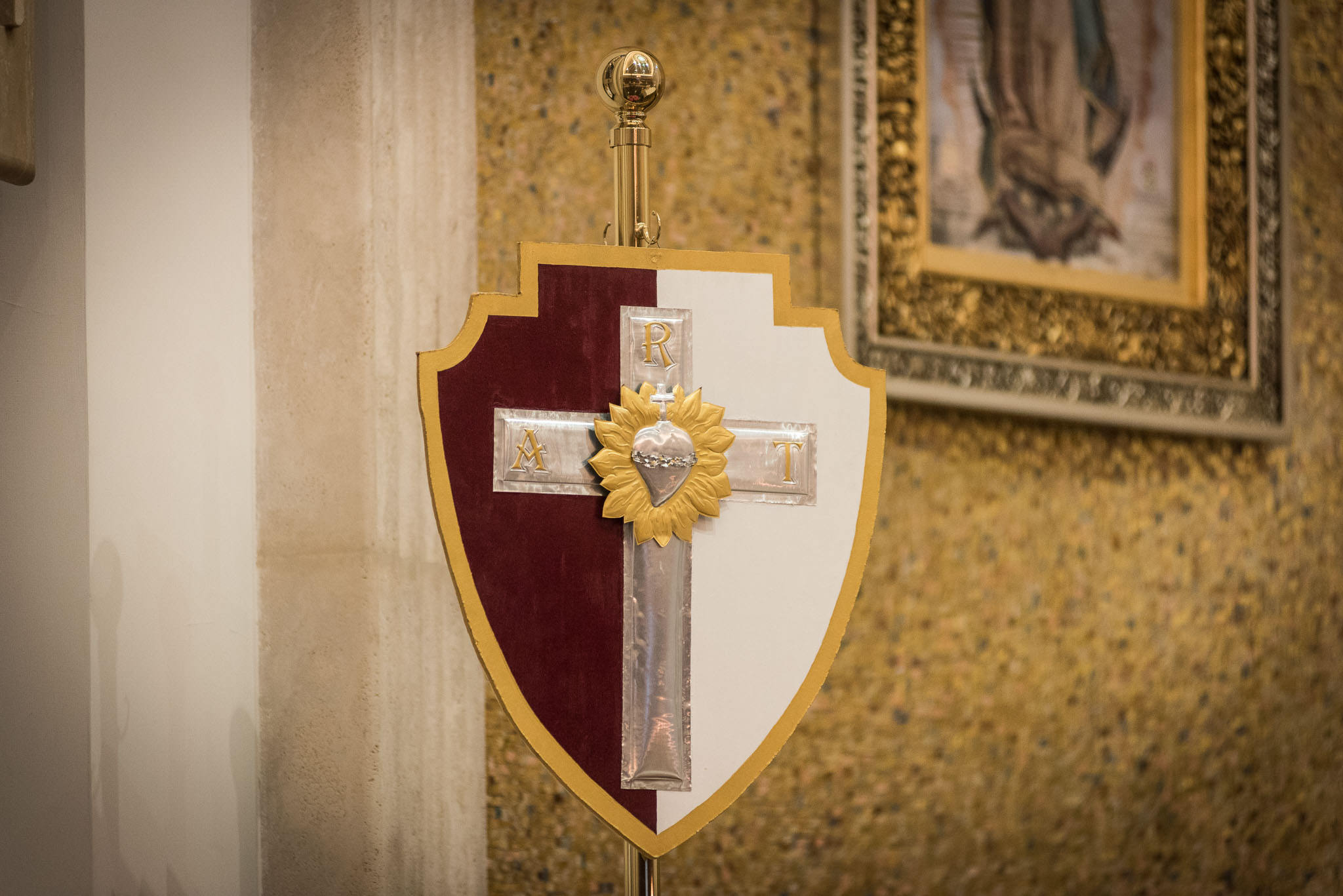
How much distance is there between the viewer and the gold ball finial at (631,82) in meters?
1.51

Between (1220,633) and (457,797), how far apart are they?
136cm

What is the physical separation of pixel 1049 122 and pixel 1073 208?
15 cm

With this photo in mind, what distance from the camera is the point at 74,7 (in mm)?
1662

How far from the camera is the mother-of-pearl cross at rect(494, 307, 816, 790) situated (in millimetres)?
1426

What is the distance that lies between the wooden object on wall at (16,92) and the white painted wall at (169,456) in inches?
5.8

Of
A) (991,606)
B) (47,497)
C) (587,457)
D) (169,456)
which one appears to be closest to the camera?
(587,457)

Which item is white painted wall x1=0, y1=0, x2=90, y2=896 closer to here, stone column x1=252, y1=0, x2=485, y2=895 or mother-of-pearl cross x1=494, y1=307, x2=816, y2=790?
stone column x1=252, y1=0, x2=485, y2=895

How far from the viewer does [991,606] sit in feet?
7.29

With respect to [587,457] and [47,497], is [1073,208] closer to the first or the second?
[587,457]

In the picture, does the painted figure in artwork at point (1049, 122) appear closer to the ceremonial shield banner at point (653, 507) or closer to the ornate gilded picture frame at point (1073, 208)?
the ornate gilded picture frame at point (1073, 208)

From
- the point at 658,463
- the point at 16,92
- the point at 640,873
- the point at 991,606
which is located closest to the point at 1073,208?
the point at 991,606

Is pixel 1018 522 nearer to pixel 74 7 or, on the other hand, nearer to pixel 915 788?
pixel 915 788

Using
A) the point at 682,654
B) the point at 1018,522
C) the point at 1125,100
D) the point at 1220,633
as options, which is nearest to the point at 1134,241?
the point at 1125,100

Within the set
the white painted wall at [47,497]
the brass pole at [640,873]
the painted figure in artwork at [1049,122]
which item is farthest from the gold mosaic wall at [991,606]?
the white painted wall at [47,497]
